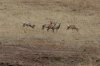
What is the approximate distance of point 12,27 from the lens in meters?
21.4

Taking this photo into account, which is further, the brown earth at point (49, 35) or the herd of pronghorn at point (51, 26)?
the herd of pronghorn at point (51, 26)

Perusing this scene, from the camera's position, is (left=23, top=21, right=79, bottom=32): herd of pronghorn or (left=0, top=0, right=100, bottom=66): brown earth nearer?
(left=0, top=0, right=100, bottom=66): brown earth

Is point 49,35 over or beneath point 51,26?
beneath

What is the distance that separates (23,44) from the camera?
721 inches

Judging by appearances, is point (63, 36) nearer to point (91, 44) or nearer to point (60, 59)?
point (91, 44)

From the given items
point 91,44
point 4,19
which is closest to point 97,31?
point 91,44

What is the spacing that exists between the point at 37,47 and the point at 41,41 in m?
0.87

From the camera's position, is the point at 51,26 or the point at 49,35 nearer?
the point at 49,35

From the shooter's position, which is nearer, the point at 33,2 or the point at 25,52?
the point at 25,52

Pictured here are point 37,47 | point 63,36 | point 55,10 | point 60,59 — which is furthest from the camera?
point 55,10

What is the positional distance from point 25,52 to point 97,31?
17.0 ft

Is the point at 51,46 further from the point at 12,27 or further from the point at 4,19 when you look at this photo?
the point at 4,19

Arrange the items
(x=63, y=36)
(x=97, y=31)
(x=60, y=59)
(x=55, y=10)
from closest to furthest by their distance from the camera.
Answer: (x=60, y=59), (x=63, y=36), (x=97, y=31), (x=55, y=10)

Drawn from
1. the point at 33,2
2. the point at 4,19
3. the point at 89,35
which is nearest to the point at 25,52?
the point at 89,35
